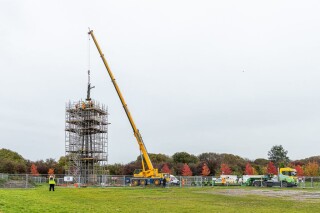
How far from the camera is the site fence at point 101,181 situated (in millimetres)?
44531

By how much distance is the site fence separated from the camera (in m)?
44.5

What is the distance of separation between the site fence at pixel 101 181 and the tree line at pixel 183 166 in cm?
2001

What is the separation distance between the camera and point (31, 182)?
1886 inches

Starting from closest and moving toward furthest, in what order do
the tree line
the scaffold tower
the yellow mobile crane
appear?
the yellow mobile crane → the scaffold tower → the tree line

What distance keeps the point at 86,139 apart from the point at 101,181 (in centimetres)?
1405

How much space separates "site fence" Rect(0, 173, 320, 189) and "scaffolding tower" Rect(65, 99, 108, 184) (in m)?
7.42

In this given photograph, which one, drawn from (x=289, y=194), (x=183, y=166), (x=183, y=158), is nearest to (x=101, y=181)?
(x=289, y=194)

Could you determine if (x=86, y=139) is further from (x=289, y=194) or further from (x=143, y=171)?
(x=289, y=194)

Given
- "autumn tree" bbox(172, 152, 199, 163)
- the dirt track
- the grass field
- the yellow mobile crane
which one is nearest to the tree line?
"autumn tree" bbox(172, 152, 199, 163)

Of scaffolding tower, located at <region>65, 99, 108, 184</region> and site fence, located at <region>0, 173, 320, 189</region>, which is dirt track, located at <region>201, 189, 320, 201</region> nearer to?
site fence, located at <region>0, 173, 320, 189</region>

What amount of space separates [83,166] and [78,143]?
4427 mm

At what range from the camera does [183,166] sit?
108 m

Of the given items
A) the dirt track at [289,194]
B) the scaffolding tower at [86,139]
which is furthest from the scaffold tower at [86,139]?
the dirt track at [289,194]

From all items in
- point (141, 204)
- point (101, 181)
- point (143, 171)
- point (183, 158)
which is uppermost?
point (183, 158)
